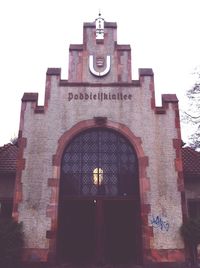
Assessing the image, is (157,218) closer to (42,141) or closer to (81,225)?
(81,225)

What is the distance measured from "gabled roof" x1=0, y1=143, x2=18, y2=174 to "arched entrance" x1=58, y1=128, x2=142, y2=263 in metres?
3.27

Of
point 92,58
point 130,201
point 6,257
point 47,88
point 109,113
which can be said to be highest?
point 92,58

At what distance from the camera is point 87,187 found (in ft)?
46.2

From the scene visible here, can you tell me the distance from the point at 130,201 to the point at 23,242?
461 centimetres

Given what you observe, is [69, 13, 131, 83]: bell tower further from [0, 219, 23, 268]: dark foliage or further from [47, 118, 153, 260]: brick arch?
[0, 219, 23, 268]: dark foliage

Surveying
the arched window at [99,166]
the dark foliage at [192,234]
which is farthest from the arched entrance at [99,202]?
the dark foliage at [192,234]

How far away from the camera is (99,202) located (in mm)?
13812

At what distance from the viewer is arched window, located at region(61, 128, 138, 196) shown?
14078 mm

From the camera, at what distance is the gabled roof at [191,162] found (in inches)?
622

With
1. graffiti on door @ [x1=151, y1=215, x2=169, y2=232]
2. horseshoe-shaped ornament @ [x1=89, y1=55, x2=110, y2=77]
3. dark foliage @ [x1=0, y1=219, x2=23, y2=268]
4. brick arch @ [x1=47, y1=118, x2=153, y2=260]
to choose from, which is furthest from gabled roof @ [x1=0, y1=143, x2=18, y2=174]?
graffiti on door @ [x1=151, y1=215, x2=169, y2=232]

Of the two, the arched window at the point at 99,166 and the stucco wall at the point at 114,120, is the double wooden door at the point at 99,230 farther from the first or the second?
the stucco wall at the point at 114,120

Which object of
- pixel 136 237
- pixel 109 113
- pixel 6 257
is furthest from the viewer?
pixel 109 113

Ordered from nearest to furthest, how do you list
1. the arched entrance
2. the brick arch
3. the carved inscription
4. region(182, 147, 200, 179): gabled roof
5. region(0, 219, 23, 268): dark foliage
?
region(0, 219, 23, 268): dark foliage < the brick arch < the arched entrance < the carved inscription < region(182, 147, 200, 179): gabled roof

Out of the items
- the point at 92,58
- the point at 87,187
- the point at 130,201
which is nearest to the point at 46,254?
the point at 87,187
